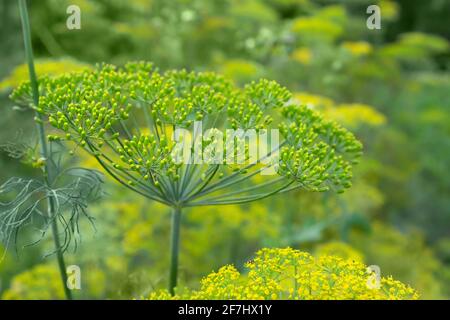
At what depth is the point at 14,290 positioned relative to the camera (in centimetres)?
327

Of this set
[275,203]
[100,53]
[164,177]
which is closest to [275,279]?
[164,177]

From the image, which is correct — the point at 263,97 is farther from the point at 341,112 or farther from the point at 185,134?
the point at 341,112

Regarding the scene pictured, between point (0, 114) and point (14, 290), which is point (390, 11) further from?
point (14, 290)

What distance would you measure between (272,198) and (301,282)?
3.01 meters

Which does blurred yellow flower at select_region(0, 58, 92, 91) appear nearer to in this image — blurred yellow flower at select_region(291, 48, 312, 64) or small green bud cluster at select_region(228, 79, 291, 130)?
small green bud cluster at select_region(228, 79, 291, 130)

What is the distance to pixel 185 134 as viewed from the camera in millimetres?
2322

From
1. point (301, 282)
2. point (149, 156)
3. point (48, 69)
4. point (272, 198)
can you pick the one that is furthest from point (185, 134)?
point (272, 198)

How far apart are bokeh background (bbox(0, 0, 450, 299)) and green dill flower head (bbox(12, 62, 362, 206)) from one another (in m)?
0.49

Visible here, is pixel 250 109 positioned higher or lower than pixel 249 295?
higher

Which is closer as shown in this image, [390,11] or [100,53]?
[100,53]

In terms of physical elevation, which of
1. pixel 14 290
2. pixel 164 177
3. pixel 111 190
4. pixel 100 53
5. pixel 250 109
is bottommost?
pixel 14 290

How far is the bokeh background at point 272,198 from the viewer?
4.37 m
